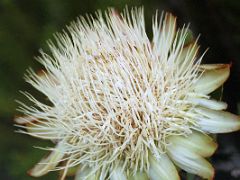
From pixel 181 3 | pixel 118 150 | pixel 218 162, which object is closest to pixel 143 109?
pixel 118 150

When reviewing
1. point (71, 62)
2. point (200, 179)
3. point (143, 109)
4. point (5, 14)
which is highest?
point (5, 14)

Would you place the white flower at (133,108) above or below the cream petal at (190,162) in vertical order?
above

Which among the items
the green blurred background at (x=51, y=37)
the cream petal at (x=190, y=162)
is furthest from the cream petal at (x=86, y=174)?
the green blurred background at (x=51, y=37)

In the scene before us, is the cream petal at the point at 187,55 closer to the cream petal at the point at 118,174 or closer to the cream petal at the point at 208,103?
the cream petal at the point at 208,103

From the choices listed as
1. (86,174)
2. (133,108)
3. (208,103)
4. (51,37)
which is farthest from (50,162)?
(51,37)

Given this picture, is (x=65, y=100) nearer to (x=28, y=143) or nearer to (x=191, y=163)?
(x=191, y=163)

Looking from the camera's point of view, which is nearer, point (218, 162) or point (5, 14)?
point (218, 162)

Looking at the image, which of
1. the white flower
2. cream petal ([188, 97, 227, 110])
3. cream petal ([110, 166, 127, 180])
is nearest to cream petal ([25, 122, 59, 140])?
the white flower
